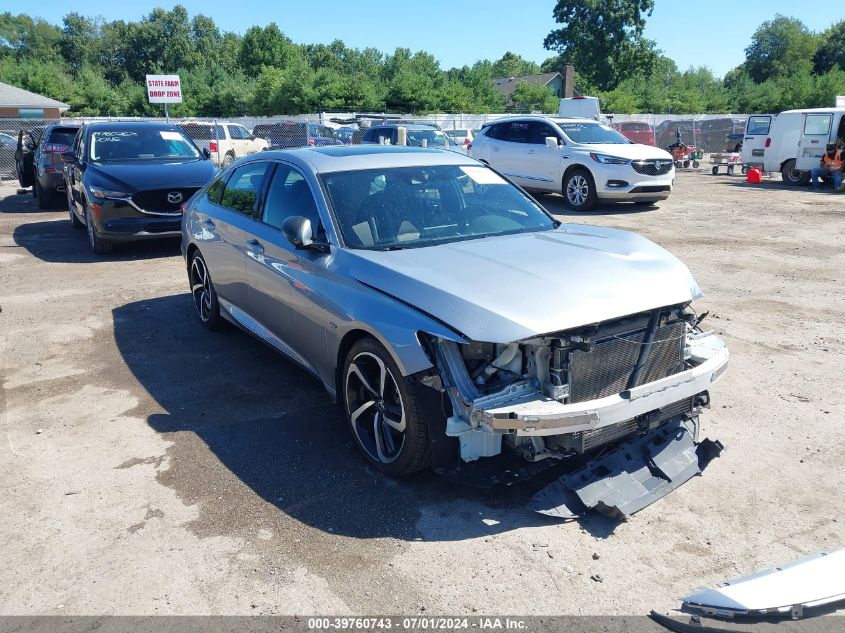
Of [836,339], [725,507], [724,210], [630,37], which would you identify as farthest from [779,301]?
[630,37]

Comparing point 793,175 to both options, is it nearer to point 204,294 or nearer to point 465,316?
point 204,294

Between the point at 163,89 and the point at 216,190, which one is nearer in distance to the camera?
the point at 216,190

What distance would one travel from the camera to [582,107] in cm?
3244

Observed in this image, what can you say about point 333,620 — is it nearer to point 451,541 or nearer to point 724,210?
point 451,541

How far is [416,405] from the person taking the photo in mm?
3592

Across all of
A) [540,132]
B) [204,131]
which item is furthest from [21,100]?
[540,132]

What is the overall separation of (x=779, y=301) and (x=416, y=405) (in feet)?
19.2

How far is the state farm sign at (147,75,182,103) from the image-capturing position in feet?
86.1

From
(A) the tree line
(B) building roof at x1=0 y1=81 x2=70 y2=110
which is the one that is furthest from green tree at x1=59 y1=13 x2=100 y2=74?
(B) building roof at x1=0 y1=81 x2=70 y2=110

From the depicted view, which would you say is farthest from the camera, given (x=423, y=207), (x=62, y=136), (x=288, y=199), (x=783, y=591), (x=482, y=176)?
(x=62, y=136)

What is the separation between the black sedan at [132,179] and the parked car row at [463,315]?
452 centimetres

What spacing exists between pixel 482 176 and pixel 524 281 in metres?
1.82

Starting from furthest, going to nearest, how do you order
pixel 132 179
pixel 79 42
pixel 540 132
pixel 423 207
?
1. pixel 79 42
2. pixel 540 132
3. pixel 132 179
4. pixel 423 207

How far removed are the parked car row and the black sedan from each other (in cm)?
452
